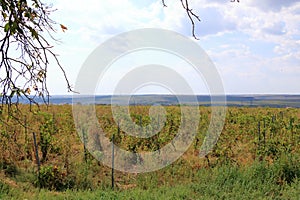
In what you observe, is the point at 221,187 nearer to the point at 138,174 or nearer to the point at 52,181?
the point at 138,174

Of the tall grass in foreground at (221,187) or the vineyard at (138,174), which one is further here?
the vineyard at (138,174)

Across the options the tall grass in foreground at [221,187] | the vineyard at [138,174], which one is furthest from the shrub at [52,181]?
the tall grass in foreground at [221,187]

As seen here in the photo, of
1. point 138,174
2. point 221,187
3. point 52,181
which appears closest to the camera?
point 221,187

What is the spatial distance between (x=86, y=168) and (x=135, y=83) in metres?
2.61

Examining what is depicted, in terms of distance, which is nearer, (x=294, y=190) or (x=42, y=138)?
(x=294, y=190)

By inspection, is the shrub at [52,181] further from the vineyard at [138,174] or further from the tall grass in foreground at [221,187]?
the tall grass in foreground at [221,187]

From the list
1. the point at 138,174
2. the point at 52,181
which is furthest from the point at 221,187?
the point at 52,181

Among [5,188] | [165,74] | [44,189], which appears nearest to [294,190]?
[165,74]

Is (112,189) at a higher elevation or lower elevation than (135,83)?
lower

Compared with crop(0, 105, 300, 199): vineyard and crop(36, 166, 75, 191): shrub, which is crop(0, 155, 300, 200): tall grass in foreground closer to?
crop(0, 105, 300, 199): vineyard

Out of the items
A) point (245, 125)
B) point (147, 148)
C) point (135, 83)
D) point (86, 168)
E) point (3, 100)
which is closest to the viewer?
point (3, 100)

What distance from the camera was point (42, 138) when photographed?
902cm

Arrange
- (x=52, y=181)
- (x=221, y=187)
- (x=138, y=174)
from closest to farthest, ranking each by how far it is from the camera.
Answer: (x=221, y=187) → (x=52, y=181) → (x=138, y=174)

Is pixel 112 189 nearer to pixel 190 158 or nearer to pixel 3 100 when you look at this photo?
pixel 190 158
